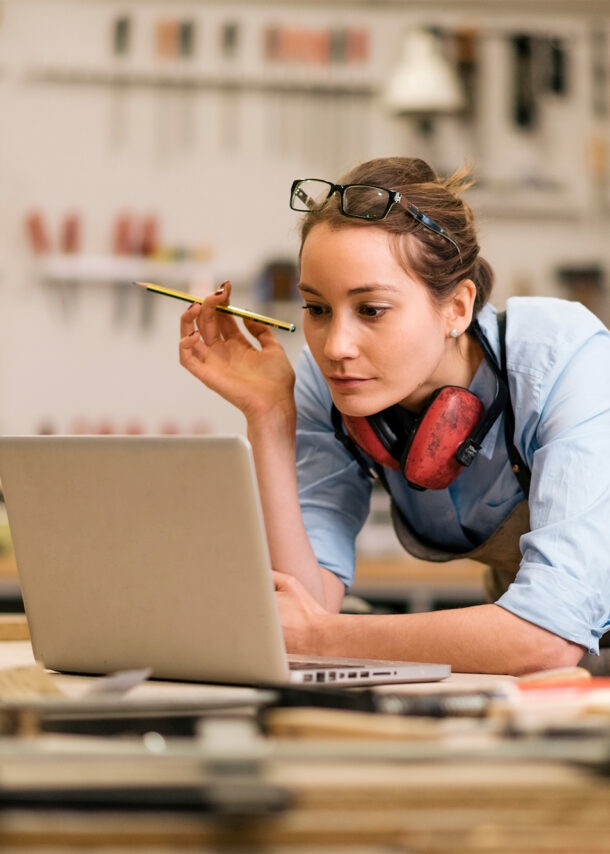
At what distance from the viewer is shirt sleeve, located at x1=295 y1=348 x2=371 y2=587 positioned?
1.70 meters

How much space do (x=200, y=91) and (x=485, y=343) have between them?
10.0 ft

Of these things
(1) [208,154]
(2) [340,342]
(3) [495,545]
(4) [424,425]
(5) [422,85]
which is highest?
(5) [422,85]

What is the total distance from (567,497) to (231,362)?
558 mm

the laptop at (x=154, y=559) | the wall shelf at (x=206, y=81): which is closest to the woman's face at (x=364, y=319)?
the laptop at (x=154, y=559)

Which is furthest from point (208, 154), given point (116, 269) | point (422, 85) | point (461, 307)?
point (461, 307)

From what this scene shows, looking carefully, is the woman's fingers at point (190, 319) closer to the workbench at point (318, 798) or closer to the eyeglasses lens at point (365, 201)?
the eyeglasses lens at point (365, 201)

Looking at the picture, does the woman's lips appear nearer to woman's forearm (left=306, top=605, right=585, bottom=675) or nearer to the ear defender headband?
the ear defender headband

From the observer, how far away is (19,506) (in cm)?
112

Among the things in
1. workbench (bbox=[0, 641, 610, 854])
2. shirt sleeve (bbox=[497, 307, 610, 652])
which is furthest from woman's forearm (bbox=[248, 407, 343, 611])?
workbench (bbox=[0, 641, 610, 854])

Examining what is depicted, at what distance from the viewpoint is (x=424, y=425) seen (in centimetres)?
146

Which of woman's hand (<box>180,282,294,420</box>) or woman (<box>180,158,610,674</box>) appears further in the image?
woman's hand (<box>180,282,294,420</box>)

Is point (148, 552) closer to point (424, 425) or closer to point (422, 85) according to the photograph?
point (424, 425)

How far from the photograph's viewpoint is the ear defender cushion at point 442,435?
4.81 feet

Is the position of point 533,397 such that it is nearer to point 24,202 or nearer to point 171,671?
point 171,671
